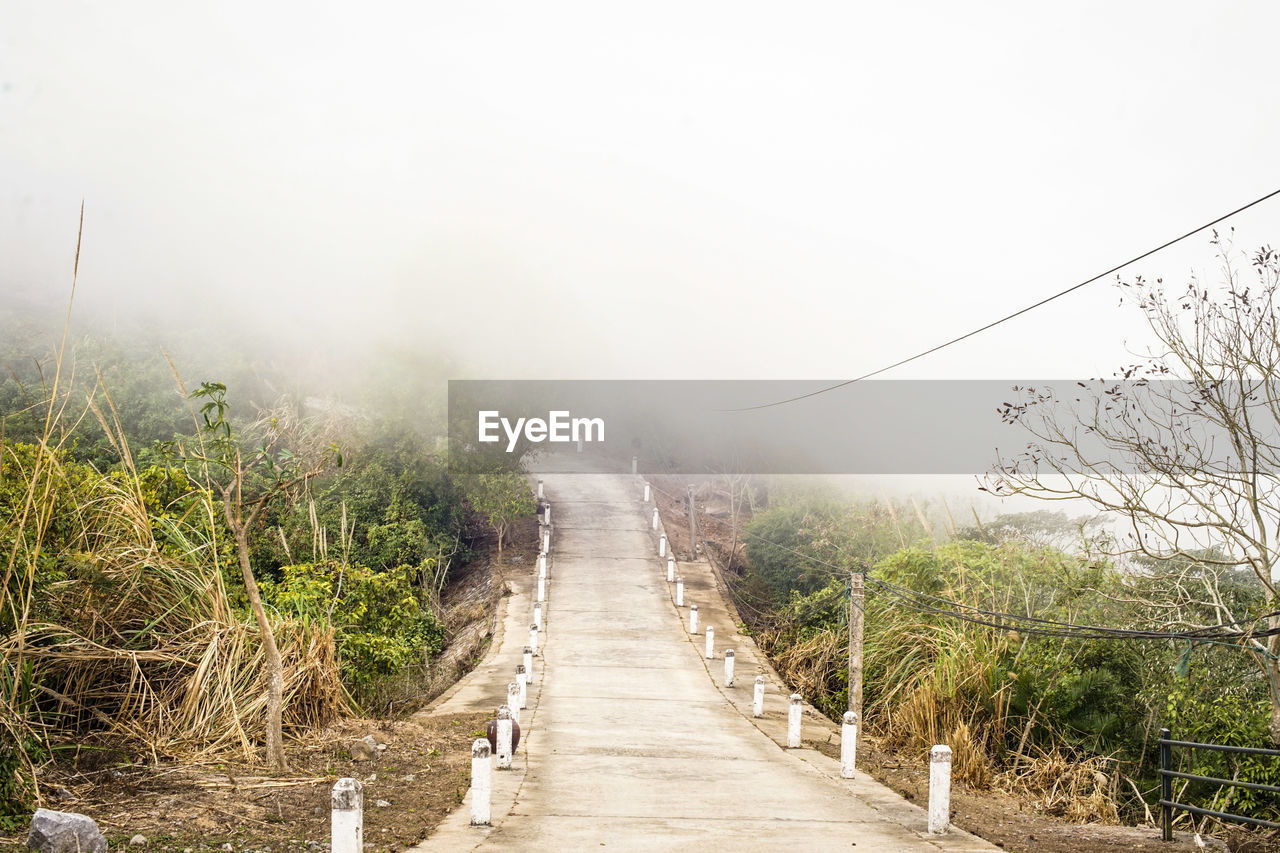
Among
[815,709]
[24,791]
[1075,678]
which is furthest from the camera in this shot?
[815,709]

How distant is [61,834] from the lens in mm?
5668

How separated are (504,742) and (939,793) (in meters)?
5.00

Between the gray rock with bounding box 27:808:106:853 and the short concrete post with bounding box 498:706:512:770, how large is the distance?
18.3ft

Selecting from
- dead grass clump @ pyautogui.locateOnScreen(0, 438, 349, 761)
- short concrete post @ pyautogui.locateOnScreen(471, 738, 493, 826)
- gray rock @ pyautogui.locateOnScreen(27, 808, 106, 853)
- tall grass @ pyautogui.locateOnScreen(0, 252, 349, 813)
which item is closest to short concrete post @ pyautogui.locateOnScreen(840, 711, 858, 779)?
short concrete post @ pyautogui.locateOnScreen(471, 738, 493, 826)

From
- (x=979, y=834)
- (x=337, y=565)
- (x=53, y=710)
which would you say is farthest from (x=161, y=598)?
(x=979, y=834)

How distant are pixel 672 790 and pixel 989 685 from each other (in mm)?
6112

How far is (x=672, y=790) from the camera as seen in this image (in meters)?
10.6

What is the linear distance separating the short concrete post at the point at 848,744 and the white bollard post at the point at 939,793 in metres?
2.37

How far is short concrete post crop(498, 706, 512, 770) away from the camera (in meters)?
11.1

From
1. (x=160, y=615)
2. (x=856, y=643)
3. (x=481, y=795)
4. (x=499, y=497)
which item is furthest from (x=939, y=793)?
(x=499, y=497)

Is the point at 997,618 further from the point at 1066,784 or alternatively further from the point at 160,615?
the point at 160,615

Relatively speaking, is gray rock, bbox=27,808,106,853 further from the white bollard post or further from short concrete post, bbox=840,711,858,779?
short concrete post, bbox=840,711,858,779

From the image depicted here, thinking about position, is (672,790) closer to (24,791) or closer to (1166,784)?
(1166,784)

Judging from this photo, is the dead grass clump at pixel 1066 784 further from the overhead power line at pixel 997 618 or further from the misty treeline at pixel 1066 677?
the overhead power line at pixel 997 618
